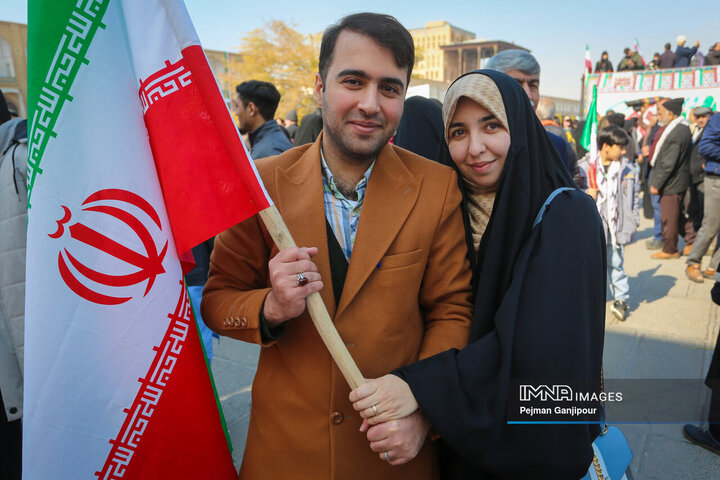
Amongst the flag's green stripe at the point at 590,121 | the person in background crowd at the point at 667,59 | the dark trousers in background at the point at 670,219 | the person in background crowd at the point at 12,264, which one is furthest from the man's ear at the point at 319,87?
the person in background crowd at the point at 667,59

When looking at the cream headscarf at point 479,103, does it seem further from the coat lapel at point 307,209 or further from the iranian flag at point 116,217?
the iranian flag at point 116,217

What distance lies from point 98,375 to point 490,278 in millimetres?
1156

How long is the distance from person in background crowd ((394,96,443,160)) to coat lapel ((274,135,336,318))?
1624 mm

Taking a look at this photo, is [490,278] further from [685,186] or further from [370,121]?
[685,186]

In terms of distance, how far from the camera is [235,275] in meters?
1.50

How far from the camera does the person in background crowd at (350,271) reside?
138 cm

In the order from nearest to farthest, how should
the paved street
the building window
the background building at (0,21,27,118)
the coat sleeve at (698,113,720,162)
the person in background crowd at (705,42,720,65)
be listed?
the paved street, the coat sleeve at (698,113,720,162), the person in background crowd at (705,42,720,65), the background building at (0,21,27,118), the building window

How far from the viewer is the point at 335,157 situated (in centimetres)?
158

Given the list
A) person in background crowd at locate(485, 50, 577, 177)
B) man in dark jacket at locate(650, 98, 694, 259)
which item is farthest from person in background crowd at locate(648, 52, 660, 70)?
person in background crowd at locate(485, 50, 577, 177)

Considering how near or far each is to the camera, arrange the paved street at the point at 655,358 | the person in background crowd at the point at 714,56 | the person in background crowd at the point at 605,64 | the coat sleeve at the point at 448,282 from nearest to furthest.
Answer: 1. the coat sleeve at the point at 448,282
2. the paved street at the point at 655,358
3. the person in background crowd at the point at 714,56
4. the person in background crowd at the point at 605,64

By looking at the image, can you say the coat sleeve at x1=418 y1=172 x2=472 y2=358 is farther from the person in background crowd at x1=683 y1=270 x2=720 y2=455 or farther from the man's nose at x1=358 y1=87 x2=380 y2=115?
the person in background crowd at x1=683 y1=270 x2=720 y2=455

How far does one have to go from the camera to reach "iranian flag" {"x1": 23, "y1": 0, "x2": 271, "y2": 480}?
1.25 m

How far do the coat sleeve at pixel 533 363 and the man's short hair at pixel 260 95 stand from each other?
336cm

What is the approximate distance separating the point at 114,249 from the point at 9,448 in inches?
61.8
